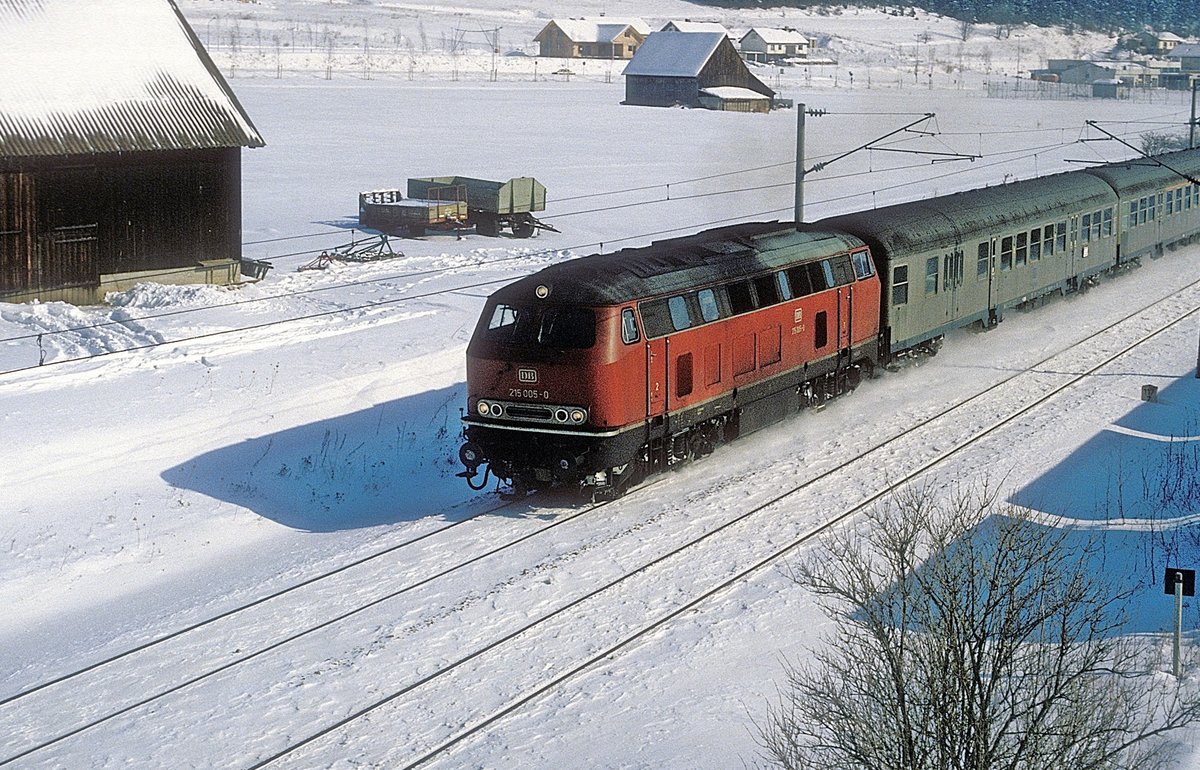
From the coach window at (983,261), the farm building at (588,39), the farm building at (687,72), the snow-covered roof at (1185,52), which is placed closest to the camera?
the coach window at (983,261)

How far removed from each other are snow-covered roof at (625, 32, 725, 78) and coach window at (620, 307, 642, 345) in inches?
3256

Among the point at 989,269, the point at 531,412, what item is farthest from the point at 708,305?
the point at 989,269

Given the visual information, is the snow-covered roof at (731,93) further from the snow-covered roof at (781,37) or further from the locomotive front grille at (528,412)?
the locomotive front grille at (528,412)

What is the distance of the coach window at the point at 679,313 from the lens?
811 inches

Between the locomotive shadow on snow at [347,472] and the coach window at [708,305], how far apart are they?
402 cm

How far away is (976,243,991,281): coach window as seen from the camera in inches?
1224

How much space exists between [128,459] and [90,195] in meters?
12.7

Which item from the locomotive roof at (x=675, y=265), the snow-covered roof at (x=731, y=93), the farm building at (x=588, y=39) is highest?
the farm building at (x=588, y=39)

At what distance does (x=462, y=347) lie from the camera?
29.6 m

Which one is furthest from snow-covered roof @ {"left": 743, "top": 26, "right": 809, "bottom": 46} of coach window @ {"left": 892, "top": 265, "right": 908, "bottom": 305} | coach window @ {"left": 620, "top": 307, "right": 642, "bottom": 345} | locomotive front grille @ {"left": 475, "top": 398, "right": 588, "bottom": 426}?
locomotive front grille @ {"left": 475, "top": 398, "right": 588, "bottom": 426}

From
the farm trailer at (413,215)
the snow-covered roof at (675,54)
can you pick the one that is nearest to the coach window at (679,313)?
the farm trailer at (413,215)

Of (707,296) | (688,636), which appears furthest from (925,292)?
(688,636)

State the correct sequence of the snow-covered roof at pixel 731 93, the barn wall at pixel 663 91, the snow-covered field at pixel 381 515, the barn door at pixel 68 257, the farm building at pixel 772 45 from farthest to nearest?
the farm building at pixel 772 45 < the barn wall at pixel 663 91 < the snow-covered roof at pixel 731 93 < the barn door at pixel 68 257 < the snow-covered field at pixel 381 515

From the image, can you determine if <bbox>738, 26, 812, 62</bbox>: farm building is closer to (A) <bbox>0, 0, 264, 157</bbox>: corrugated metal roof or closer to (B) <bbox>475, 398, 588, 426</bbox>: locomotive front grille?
(A) <bbox>0, 0, 264, 157</bbox>: corrugated metal roof
